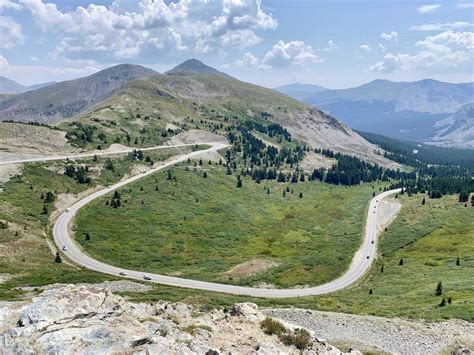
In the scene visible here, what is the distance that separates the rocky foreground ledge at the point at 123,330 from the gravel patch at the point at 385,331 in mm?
15934

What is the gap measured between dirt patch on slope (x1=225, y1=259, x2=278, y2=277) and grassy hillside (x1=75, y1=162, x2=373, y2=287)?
1457mm

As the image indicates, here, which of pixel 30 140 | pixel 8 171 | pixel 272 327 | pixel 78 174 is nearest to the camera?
pixel 272 327

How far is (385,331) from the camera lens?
48.2m

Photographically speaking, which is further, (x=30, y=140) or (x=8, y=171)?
(x=30, y=140)

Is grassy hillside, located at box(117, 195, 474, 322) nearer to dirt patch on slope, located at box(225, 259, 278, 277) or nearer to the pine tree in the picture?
dirt patch on slope, located at box(225, 259, 278, 277)

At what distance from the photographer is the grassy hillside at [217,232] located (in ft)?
343

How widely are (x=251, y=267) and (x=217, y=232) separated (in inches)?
1430

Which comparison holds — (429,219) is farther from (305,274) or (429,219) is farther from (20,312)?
(20,312)

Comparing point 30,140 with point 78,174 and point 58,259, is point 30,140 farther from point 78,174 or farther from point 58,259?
point 58,259

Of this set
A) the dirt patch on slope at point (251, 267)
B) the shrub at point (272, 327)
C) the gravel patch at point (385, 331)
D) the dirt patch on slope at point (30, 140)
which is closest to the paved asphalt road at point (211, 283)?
the dirt patch on slope at point (251, 267)

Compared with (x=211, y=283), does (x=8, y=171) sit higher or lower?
higher

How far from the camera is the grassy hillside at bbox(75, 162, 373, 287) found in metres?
104

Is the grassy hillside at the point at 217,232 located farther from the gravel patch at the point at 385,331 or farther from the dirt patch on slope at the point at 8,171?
the gravel patch at the point at 385,331

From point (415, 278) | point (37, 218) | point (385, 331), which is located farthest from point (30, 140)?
point (385, 331)
